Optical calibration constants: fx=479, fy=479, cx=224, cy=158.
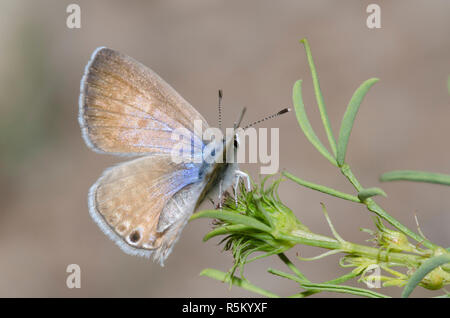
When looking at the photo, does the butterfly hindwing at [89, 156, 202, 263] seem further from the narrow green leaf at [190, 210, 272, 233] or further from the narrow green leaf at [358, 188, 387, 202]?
the narrow green leaf at [358, 188, 387, 202]

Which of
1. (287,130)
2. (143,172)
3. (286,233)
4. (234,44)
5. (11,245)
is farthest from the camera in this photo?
(234,44)

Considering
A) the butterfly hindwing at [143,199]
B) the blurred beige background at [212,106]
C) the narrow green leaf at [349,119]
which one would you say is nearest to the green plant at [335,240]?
the narrow green leaf at [349,119]

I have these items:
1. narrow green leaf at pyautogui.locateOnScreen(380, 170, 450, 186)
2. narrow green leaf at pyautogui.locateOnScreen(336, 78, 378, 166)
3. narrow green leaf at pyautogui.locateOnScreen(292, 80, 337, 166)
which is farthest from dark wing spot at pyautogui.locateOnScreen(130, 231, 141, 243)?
narrow green leaf at pyautogui.locateOnScreen(380, 170, 450, 186)

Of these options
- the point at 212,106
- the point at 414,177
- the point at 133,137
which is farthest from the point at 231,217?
the point at 212,106

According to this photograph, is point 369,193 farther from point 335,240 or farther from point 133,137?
point 133,137

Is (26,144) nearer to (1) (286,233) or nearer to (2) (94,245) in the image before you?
(2) (94,245)

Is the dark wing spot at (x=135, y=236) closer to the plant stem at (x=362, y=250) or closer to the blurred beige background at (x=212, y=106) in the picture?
the plant stem at (x=362, y=250)

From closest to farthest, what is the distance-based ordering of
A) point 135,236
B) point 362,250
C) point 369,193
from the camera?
1. point 369,193
2. point 362,250
3. point 135,236

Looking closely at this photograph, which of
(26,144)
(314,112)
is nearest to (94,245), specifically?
(26,144)
